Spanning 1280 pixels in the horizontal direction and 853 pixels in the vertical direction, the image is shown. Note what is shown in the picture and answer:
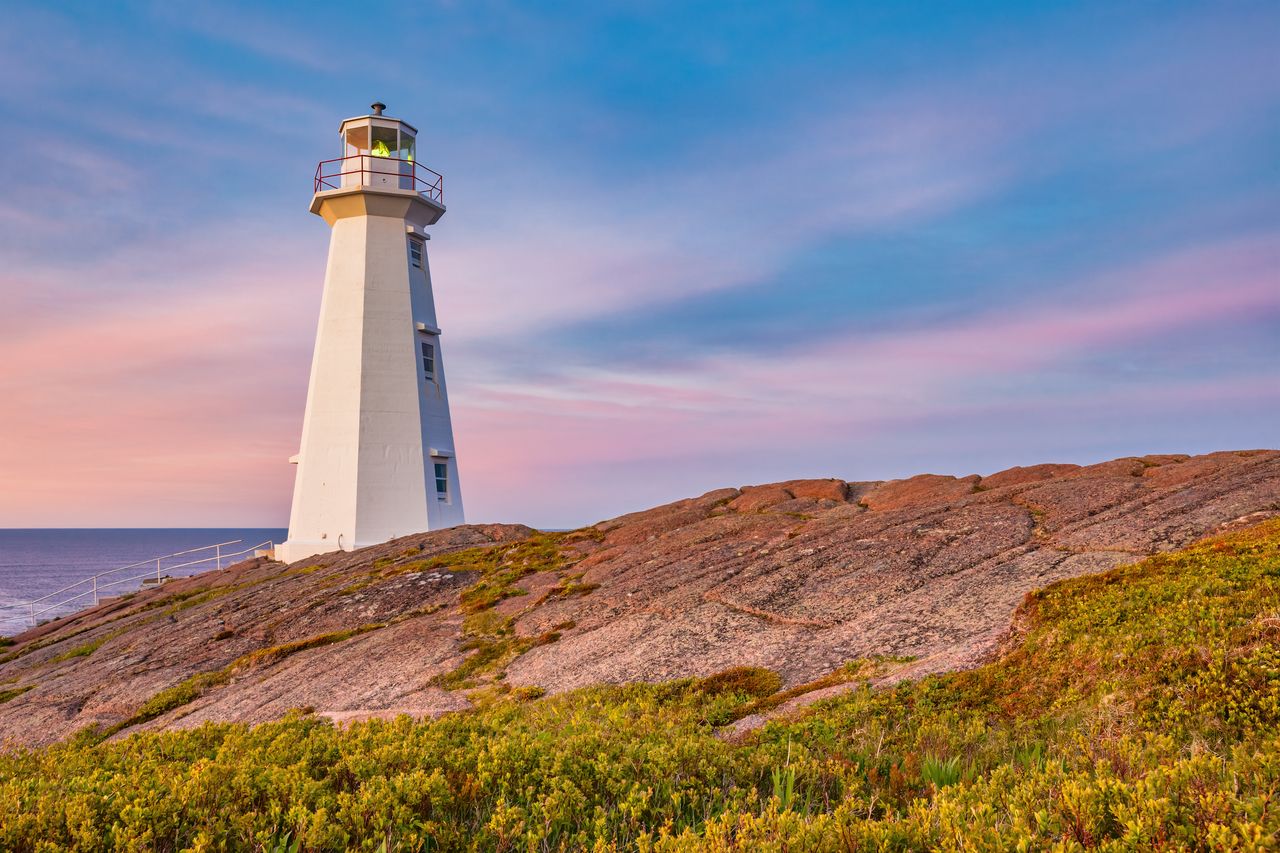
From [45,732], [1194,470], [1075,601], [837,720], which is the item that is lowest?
[45,732]

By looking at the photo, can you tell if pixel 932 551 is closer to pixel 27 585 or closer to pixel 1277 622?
pixel 1277 622

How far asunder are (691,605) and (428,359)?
28995 mm

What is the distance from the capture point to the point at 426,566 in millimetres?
26734

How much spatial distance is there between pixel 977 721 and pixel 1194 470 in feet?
54.2

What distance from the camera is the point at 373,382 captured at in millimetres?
38750

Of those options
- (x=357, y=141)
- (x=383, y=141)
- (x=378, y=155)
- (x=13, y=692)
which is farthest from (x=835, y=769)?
(x=357, y=141)

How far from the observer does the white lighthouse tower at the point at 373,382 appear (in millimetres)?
38219

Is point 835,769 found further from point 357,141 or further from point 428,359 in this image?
point 357,141

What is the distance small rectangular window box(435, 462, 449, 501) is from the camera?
→ 1587 inches

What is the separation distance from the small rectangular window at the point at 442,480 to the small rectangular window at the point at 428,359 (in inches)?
194

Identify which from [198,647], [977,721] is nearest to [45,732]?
[198,647]

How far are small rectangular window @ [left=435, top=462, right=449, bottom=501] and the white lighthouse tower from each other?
0.18 ft

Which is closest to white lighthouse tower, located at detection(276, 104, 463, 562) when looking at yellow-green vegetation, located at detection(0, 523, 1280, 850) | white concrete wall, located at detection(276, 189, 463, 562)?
white concrete wall, located at detection(276, 189, 463, 562)

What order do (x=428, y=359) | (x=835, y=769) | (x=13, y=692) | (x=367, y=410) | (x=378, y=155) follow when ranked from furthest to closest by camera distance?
(x=378, y=155) → (x=428, y=359) → (x=367, y=410) → (x=13, y=692) → (x=835, y=769)
